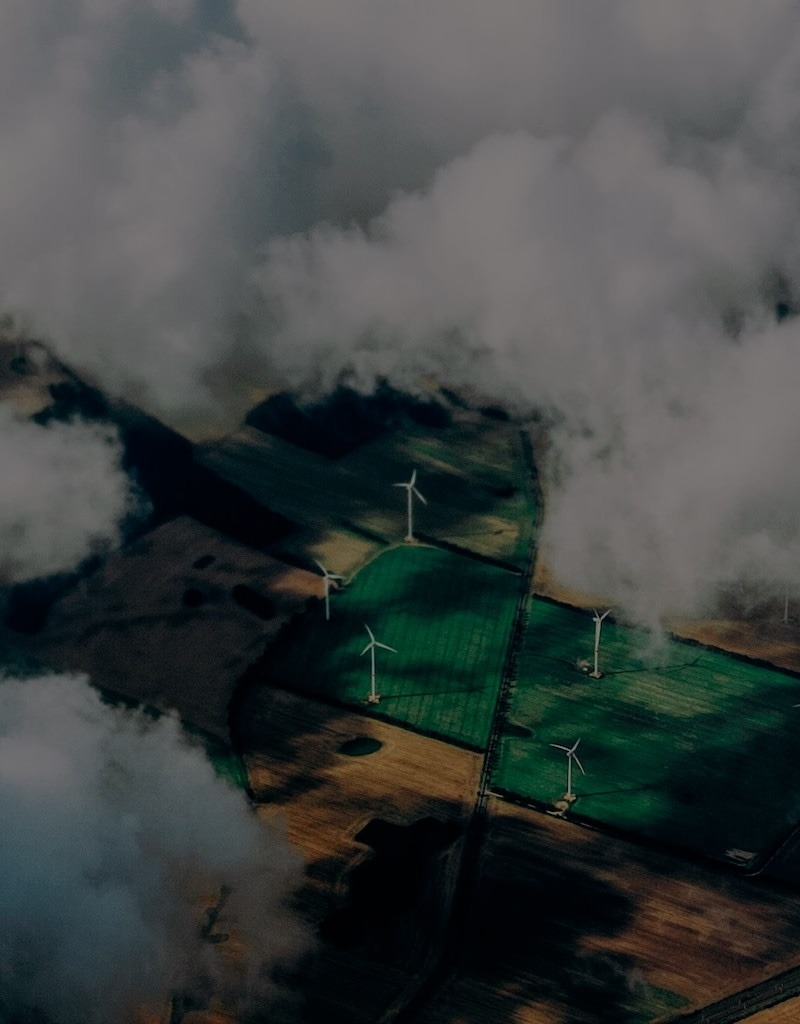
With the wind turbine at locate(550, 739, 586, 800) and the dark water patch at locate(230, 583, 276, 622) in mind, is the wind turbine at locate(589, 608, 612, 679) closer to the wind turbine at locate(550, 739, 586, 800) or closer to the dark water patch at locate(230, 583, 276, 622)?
the wind turbine at locate(550, 739, 586, 800)

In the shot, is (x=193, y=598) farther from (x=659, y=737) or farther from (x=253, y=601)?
(x=659, y=737)

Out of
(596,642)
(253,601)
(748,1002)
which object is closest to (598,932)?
(748,1002)

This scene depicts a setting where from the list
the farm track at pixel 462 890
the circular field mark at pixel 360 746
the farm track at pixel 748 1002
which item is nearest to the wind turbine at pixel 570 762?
the farm track at pixel 462 890

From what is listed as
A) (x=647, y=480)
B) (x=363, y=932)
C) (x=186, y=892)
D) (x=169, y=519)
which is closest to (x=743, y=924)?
(x=363, y=932)

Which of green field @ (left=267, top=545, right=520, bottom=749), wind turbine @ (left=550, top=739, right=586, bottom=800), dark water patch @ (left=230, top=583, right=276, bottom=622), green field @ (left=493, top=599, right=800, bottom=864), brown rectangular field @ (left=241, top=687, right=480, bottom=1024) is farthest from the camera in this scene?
dark water patch @ (left=230, top=583, right=276, bottom=622)

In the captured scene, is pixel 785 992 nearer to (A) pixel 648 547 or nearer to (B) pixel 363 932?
(B) pixel 363 932

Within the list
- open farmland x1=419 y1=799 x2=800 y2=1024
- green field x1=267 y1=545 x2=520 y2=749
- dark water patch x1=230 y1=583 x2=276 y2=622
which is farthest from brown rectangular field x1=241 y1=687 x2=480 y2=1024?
dark water patch x1=230 y1=583 x2=276 y2=622
